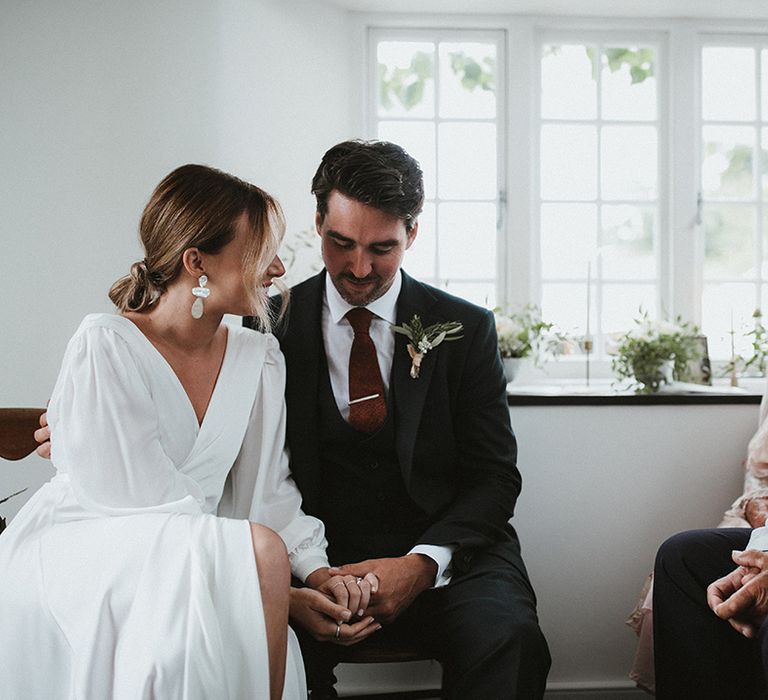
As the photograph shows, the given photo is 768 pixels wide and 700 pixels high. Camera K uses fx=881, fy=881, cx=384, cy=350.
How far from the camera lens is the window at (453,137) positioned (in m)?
3.89

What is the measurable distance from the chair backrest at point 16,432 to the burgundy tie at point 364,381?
85cm

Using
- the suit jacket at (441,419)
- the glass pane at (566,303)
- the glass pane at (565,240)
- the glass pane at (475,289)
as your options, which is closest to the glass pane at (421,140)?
the glass pane at (475,289)

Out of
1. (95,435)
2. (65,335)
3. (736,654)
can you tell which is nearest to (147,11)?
(65,335)

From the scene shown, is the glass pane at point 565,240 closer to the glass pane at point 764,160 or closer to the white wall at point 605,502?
the glass pane at point 764,160

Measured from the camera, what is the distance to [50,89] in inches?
122

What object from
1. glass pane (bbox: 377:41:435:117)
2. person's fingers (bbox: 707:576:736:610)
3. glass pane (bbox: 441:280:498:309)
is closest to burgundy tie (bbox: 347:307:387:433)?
person's fingers (bbox: 707:576:736:610)

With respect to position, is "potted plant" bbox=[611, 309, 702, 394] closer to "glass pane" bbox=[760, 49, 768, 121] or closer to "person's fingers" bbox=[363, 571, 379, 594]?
"person's fingers" bbox=[363, 571, 379, 594]

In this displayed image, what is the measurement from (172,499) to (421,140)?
2.60 meters

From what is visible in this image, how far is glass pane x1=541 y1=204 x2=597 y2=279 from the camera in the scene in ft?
12.9

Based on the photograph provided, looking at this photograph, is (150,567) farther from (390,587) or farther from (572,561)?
(572,561)

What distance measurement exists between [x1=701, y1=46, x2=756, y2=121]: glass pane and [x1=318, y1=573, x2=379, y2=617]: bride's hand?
299cm

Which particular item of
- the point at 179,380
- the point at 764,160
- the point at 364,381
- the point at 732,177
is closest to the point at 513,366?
the point at 364,381

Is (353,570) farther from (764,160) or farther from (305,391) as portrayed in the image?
(764,160)

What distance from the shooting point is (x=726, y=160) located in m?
3.95
